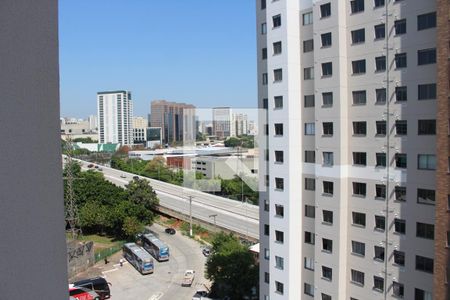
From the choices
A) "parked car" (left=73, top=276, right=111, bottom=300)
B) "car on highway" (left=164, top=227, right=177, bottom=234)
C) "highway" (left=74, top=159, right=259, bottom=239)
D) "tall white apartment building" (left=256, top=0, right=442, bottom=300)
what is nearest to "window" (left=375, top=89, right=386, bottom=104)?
"tall white apartment building" (left=256, top=0, right=442, bottom=300)

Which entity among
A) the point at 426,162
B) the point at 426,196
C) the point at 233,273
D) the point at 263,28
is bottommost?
the point at 233,273

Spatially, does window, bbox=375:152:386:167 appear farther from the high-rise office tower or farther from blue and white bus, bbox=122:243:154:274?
the high-rise office tower

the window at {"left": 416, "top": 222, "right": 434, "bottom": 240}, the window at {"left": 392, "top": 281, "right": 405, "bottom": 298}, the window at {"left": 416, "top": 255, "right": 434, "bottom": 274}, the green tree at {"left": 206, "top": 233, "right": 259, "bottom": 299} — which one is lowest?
the green tree at {"left": 206, "top": 233, "right": 259, "bottom": 299}

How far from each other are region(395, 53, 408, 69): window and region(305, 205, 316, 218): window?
158 cm

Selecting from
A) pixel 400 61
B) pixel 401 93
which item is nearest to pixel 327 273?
pixel 401 93

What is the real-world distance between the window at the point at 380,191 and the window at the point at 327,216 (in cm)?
48

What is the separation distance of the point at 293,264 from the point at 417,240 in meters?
1.29

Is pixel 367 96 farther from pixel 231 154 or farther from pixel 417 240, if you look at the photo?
pixel 231 154

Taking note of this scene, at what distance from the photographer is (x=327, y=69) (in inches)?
151

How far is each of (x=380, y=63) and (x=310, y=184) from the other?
1339 millimetres

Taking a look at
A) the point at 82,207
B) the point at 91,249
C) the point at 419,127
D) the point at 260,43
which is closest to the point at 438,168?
the point at 419,127

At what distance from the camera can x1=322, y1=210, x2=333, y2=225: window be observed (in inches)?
155

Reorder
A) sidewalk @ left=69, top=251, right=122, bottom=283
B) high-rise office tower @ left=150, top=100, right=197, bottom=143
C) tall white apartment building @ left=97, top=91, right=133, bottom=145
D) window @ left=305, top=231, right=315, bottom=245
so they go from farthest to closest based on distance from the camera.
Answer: tall white apartment building @ left=97, top=91, right=133, bottom=145
high-rise office tower @ left=150, top=100, right=197, bottom=143
sidewalk @ left=69, top=251, right=122, bottom=283
window @ left=305, top=231, right=315, bottom=245

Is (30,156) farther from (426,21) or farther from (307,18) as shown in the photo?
(307,18)
